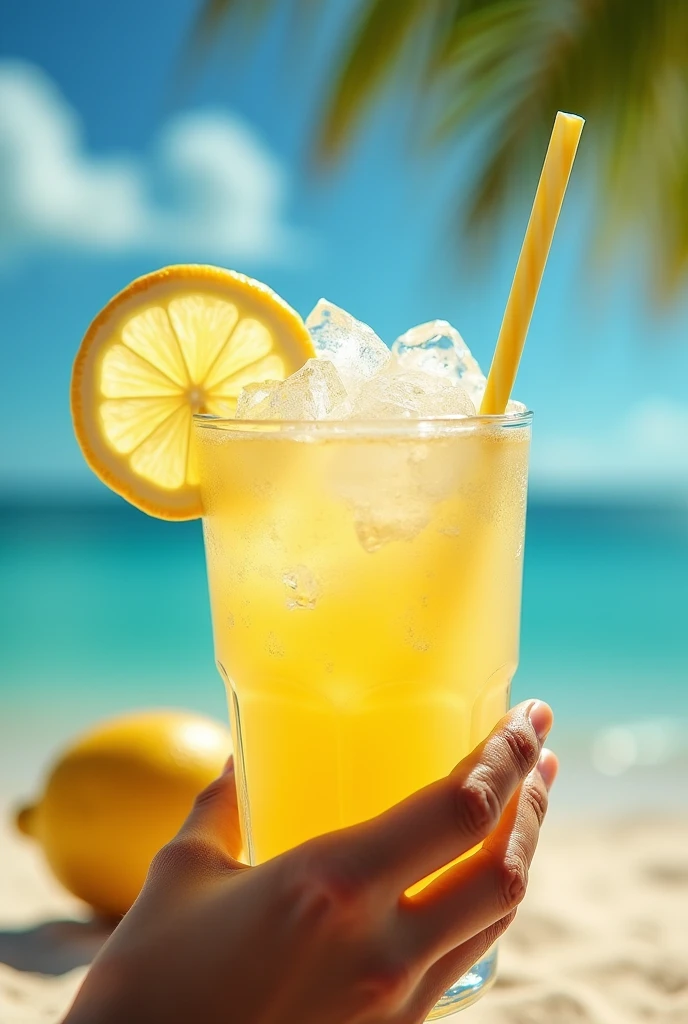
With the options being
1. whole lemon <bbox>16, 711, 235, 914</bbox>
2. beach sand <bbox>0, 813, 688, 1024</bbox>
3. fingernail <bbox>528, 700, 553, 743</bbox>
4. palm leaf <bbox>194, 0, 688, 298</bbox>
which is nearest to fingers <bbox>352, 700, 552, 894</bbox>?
fingernail <bbox>528, 700, 553, 743</bbox>

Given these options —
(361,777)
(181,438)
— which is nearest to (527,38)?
(181,438)

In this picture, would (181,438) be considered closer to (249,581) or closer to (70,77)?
(249,581)

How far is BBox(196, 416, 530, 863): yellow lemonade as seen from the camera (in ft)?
3.97

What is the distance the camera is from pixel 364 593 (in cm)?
123

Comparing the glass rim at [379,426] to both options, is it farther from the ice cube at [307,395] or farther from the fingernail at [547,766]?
the fingernail at [547,766]

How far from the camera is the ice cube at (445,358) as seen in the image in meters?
1.52

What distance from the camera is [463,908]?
1.08 meters

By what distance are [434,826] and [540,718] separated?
0.30 meters

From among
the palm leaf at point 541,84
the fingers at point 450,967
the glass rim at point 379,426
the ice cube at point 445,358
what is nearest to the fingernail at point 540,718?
the fingers at point 450,967

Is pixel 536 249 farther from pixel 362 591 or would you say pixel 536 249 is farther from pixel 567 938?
pixel 567 938

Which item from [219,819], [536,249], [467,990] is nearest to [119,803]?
[219,819]

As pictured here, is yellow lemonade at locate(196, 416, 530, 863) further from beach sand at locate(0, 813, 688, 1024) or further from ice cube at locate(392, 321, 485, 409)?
beach sand at locate(0, 813, 688, 1024)

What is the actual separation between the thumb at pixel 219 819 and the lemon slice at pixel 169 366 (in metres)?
0.39

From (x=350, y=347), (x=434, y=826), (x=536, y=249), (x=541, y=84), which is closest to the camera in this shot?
(x=434, y=826)
